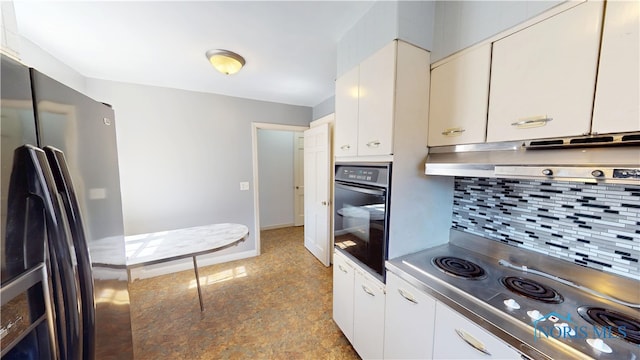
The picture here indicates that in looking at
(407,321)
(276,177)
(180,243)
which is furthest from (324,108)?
(407,321)

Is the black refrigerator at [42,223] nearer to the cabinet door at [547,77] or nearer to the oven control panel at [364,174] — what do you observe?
the oven control panel at [364,174]

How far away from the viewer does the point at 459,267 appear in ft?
3.96

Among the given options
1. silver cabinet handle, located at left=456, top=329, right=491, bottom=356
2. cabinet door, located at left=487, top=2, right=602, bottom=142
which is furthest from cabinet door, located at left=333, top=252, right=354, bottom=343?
cabinet door, located at left=487, top=2, right=602, bottom=142

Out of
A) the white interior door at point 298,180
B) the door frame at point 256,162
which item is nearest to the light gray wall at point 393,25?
the door frame at point 256,162

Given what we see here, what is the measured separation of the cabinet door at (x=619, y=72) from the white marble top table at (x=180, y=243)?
7.47ft

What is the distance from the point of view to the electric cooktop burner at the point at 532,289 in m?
0.93

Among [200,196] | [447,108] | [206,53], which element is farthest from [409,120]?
[200,196]

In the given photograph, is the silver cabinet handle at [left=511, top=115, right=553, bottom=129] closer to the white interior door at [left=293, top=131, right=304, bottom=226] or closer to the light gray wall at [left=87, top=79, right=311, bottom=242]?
the light gray wall at [left=87, top=79, right=311, bottom=242]

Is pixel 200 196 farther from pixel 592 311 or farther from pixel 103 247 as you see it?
pixel 592 311

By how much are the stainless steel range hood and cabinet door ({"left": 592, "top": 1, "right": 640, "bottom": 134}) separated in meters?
0.06

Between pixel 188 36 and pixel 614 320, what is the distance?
9.40ft

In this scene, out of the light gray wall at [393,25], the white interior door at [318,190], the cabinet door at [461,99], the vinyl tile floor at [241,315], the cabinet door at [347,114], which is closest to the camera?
the cabinet door at [461,99]

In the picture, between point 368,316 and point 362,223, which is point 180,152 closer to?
point 362,223

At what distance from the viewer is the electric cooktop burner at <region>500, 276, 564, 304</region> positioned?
932mm
